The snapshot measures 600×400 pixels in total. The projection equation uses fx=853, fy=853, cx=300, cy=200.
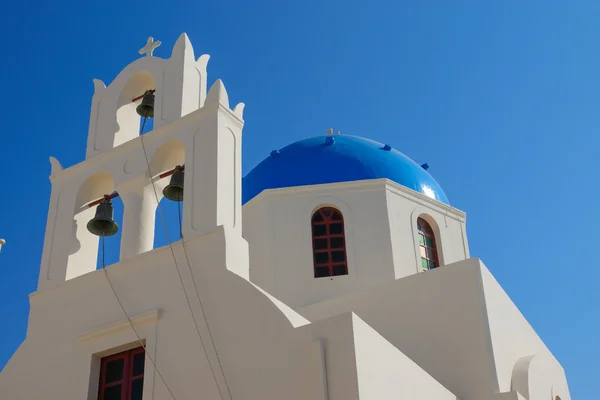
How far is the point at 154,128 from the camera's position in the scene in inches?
408

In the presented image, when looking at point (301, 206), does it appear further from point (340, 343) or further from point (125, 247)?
point (340, 343)

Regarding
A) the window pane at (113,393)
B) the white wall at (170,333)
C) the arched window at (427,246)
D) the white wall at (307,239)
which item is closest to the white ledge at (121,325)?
the white wall at (170,333)

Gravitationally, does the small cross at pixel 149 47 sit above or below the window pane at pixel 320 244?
above

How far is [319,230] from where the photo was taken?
13461mm

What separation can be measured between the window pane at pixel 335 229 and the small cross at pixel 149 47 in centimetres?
402

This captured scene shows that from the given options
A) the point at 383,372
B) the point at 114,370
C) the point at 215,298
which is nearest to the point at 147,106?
the point at 215,298

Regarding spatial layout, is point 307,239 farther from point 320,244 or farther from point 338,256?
point 338,256

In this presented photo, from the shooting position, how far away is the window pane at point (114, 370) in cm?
908

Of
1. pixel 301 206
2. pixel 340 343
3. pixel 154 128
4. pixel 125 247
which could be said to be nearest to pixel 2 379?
pixel 125 247

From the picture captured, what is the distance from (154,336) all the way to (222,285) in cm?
90

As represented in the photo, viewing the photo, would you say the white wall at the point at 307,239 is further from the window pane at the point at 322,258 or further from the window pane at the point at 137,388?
the window pane at the point at 137,388

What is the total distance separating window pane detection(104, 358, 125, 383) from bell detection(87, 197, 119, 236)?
65.0 inches

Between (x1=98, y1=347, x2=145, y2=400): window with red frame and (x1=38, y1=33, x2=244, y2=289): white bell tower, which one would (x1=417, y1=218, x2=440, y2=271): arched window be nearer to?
(x1=38, y1=33, x2=244, y2=289): white bell tower

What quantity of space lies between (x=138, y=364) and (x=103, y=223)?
1.87 meters
